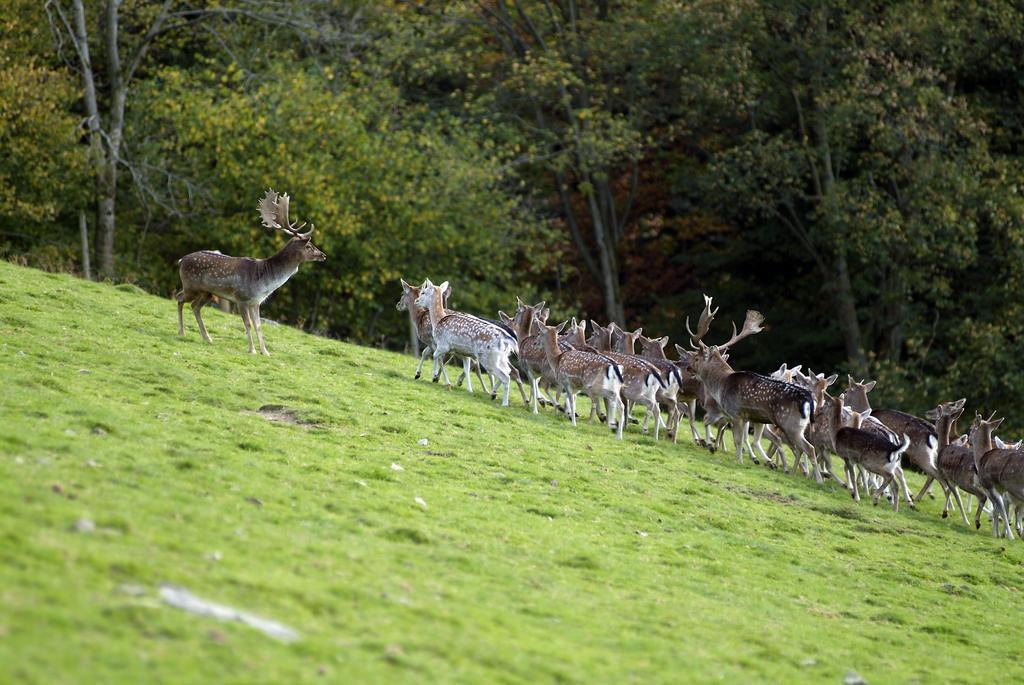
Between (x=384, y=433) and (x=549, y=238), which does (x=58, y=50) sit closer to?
(x=549, y=238)

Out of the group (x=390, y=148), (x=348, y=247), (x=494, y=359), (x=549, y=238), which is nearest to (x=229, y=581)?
(x=494, y=359)

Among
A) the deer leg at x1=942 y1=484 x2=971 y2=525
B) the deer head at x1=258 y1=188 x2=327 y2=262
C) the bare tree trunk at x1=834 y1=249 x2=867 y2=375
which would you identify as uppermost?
the bare tree trunk at x1=834 y1=249 x2=867 y2=375

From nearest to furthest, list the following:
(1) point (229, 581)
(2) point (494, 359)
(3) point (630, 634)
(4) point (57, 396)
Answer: (1) point (229, 581)
(3) point (630, 634)
(4) point (57, 396)
(2) point (494, 359)

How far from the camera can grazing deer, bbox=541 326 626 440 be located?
16.6 meters

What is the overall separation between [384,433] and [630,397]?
4.61 m

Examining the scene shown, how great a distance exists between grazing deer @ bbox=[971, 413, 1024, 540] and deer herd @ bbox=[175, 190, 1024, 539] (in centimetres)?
2

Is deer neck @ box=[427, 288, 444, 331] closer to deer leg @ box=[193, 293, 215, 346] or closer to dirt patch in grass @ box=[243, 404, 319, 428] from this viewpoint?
deer leg @ box=[193, 293, 215, 346]

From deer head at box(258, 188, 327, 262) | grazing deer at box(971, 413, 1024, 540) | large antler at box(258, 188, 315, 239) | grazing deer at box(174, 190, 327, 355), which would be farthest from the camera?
large antler at box(258, 188, 315, 239)

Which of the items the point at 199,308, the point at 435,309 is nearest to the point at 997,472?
the point at 435,309

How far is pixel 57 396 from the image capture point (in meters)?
11.4

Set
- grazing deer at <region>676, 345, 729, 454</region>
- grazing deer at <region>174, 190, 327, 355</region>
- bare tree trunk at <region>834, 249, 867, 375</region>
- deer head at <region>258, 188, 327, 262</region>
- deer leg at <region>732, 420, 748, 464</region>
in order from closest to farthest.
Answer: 1. grazing deer at <region>174, 190, 327, 355</region>
2. deer head at <region>258, 188, 327, 262</region>
3. deer leg at <region>732, 420, 748, 464</region>
4. grazing deer at <region>676, 345, 729, 454</region>
5. bare tree trunk at <region>834, 249, 867, 375</region>

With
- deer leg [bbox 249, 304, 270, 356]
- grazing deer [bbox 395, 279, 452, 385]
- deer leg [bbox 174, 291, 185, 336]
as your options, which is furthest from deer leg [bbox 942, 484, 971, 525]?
deer leg [bbox 174, 291, 185, 336]

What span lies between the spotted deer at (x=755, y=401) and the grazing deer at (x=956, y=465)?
166cm

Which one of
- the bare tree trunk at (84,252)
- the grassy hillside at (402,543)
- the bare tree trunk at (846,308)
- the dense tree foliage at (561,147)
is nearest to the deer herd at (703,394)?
the grassy hillside at (402,543)
